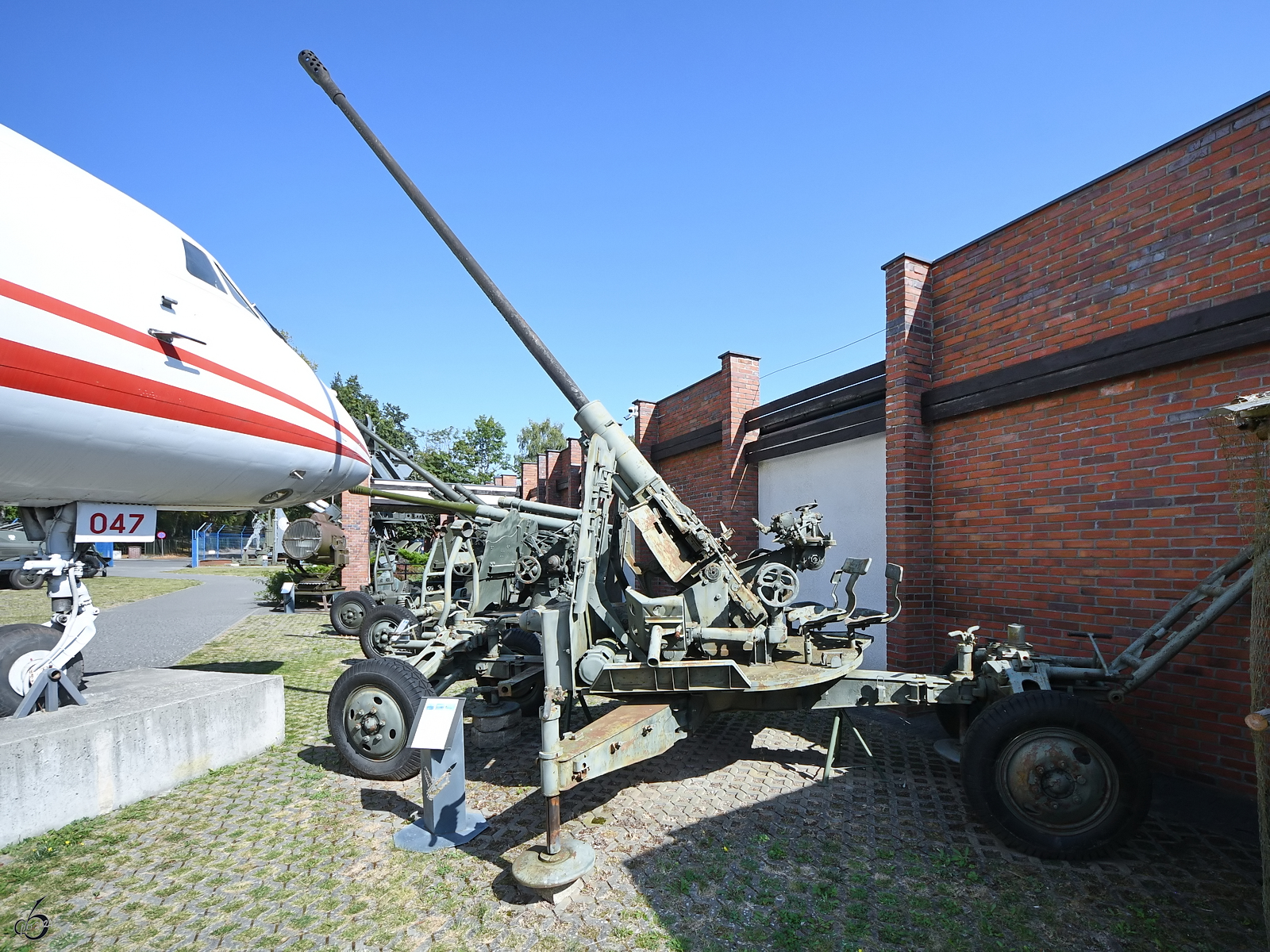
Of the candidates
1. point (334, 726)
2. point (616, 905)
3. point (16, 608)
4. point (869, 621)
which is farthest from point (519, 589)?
point (16, 608)

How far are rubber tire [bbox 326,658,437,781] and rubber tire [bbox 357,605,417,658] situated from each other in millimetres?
4341

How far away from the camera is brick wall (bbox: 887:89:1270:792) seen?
4.27 metres

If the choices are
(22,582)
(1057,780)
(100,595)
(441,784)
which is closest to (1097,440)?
(1057,780)

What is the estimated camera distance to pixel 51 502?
14.6 feet

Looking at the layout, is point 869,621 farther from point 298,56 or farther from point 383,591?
point 383,591

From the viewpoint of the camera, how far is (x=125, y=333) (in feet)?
12.6

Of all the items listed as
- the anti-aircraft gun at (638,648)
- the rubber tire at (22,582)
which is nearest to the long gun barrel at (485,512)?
the anti-aircraft gun at (638,648)

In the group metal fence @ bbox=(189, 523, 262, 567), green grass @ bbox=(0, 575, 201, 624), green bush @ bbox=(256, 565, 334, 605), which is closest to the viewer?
green grass @ bbox=(0, 575, 201, 624)

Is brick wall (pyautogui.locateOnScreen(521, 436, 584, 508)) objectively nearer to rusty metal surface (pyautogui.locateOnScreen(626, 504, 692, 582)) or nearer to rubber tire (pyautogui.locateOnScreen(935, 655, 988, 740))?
rusty metal surface (pyautogui.locateOnScreen(626, 504, 692, 582))

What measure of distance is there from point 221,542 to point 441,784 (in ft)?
181

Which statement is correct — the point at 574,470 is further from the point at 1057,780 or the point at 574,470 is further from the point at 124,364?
the point at 1057,780

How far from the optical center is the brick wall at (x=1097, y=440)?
4.27 meters

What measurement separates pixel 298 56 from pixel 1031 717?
8028mm

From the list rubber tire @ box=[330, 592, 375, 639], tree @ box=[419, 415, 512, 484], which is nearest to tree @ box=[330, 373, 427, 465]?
tree @ box=[419, 415, 512, 484]
